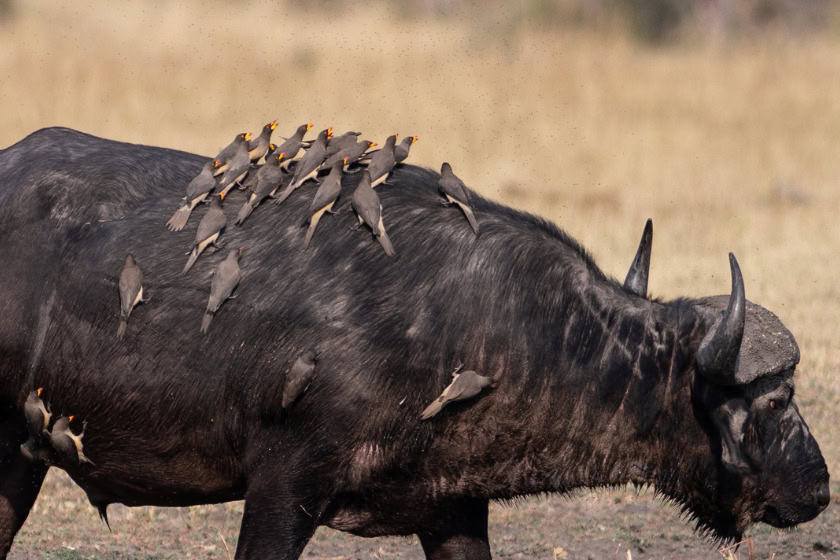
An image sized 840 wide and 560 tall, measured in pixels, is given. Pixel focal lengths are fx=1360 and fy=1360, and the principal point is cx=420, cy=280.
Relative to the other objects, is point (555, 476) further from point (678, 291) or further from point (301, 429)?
point (678, 291)

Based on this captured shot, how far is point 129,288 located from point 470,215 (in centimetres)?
140

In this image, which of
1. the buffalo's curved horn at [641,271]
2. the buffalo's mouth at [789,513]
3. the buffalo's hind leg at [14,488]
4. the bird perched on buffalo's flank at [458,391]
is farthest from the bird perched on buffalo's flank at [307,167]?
the buffalo's mouth at [789,513]

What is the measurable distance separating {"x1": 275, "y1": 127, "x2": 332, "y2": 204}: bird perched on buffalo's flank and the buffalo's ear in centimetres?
192

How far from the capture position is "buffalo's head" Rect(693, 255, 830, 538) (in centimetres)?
513

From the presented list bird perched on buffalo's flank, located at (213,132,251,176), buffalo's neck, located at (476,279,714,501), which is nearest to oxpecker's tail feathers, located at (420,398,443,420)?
buffalo's neck, located at (476,279,714,501)

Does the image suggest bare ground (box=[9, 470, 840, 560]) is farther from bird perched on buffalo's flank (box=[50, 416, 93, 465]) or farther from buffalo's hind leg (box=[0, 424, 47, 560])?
bird perched on buffalo's flank (box=[50, 416, 93, 465])

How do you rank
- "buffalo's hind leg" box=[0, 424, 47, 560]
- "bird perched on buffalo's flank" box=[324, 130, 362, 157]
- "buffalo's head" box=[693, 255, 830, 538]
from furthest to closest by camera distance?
"buffalo's hind leg" box=[0, 424, 47, 560] < "bird perched on buffalo's flank" box=[324, 130, 362, 157] < "buffalo's head" box=[693, 255, 830, 538]

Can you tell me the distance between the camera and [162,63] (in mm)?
21438

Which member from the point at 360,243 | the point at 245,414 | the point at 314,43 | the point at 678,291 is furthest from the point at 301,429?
the point at 314,43

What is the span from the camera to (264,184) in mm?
5688

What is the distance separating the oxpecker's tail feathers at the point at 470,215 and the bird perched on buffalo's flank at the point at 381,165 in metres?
0.35

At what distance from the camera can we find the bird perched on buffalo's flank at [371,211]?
543 centimetres

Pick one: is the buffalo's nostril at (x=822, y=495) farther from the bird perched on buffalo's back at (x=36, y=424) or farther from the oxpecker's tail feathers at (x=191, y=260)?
the bird perched on buffalo's back at (x=36, y=424)

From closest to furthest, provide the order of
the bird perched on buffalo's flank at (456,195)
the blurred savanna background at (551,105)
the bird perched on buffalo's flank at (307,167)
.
Result: the bird perched on buffalo's flank at (456,195), the bird perched on buffalo's flank at (307,167), the blurred savanna background at (551,105)
